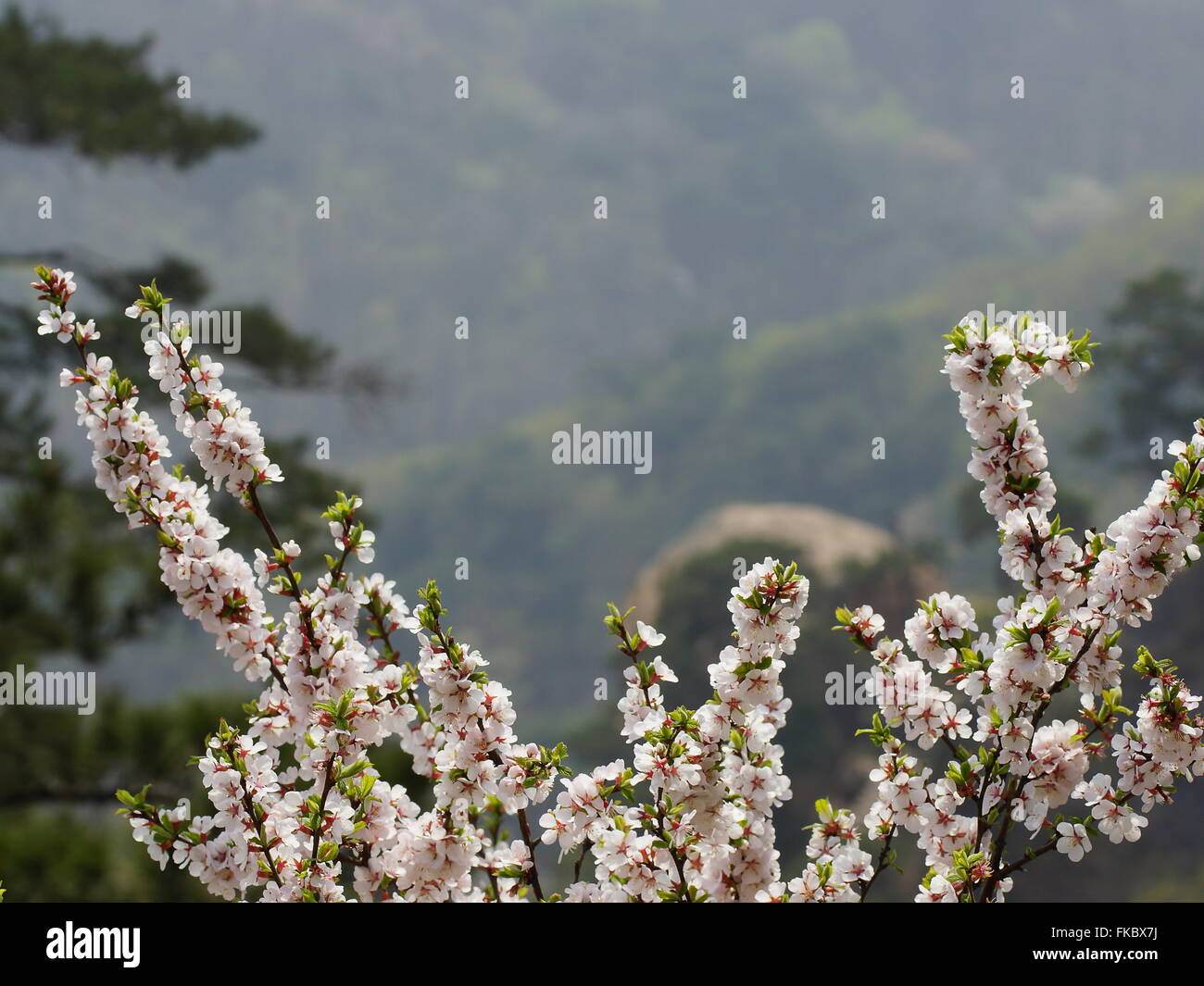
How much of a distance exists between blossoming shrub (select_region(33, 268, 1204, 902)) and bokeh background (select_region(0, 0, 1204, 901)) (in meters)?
23.2

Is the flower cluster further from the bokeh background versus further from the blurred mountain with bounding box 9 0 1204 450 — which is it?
the blurred mountain with bounding box 9 0 1204 450

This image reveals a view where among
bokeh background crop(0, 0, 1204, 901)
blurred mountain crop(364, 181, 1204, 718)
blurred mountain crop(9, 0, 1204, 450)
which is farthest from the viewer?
blurred mountain crop(9, 0, 1204, 450)

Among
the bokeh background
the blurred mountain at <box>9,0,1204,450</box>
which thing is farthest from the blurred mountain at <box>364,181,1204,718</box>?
the blurred mountain at <box>9,0,1204,450</box>

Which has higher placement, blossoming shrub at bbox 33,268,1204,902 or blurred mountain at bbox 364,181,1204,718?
blurred mountain at bbox 364,181,1204,718

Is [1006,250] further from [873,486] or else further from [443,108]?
[443,108]

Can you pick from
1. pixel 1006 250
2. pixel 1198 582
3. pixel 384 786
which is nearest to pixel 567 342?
pixel 1006 250

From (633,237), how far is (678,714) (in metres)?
58.5

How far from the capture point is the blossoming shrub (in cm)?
149

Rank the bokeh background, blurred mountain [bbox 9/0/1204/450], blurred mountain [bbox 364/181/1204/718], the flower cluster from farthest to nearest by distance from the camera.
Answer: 1. blurred mountain [bbox 9/0/1204/450]
2. the bokeh background
3. blurred mountain [bbox 364/181/1204/718]
4. the flower cluster

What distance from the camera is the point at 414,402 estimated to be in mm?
54406

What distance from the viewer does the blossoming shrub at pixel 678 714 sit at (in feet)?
4.89

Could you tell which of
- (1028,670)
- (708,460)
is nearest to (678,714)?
(1028,670)

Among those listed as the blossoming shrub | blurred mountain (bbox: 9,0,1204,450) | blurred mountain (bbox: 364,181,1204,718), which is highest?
blurred mountain (bbox: 9,0,1204,450)

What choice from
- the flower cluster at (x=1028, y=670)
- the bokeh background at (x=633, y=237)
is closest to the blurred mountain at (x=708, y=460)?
the bokeh background at (x=633, y=237)
